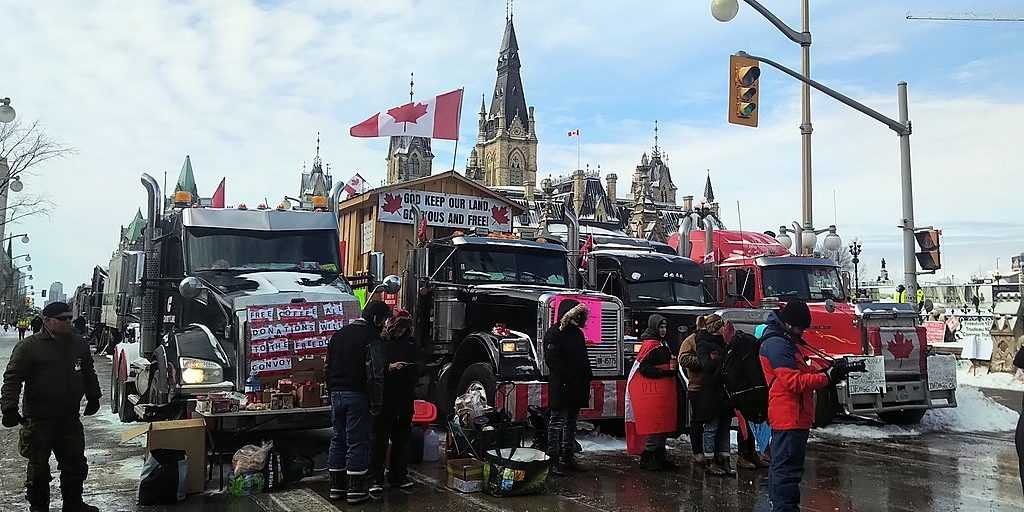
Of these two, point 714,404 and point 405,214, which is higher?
point 405,214

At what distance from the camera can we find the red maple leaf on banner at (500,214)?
679 inches

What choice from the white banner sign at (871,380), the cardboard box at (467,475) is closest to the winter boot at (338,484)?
the cardboard box at (467,475)

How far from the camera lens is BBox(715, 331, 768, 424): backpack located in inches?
270

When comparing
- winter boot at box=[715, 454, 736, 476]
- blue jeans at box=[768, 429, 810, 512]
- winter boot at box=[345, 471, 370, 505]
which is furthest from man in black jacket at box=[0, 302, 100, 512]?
winter boot at box=[715, 454, 736, 476]

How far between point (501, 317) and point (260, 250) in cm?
329

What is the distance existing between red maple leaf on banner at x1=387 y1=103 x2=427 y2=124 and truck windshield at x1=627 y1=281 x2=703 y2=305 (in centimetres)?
530

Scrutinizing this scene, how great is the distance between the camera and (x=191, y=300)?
1017cm

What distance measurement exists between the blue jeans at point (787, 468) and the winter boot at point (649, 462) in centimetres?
296

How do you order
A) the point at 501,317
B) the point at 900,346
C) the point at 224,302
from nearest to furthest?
the point at 224,302 → the point at 501,317 → the point at 900,346

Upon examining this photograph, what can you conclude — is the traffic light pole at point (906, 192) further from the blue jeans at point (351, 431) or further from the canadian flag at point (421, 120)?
the blue jeans at point (351, 431)

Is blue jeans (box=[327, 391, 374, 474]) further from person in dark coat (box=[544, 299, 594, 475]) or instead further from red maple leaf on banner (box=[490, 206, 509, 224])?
red maple leaf on banner (box=[490, 206, 509, 224])

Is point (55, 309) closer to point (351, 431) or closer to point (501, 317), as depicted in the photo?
point (351, 431)

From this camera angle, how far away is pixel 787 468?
573 centimetres

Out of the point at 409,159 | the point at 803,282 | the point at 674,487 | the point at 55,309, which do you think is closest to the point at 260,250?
the point at 55,309
